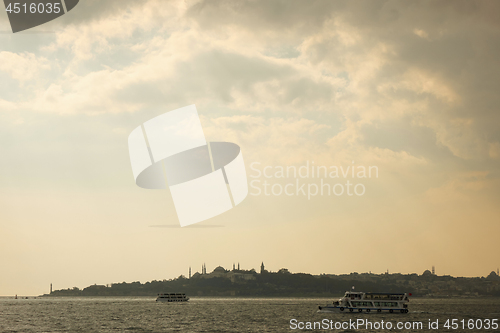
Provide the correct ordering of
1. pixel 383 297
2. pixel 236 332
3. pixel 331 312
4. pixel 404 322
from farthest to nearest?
pixel 331 312 → pixel 383 297 → pixel 404 322 → pixel 236 332

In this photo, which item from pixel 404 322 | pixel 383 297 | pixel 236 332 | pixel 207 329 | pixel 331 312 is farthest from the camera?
pixel 331 312

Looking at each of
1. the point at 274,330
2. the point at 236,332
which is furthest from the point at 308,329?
the point at 236,332

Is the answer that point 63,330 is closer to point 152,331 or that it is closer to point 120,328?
point 120,328

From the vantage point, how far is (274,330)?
97.1 m

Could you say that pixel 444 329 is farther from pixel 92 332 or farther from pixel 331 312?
pixel 92 332

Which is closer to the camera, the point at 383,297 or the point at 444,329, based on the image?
the point at 444,329

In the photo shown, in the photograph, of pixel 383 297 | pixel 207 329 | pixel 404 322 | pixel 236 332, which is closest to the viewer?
pixel 236 332

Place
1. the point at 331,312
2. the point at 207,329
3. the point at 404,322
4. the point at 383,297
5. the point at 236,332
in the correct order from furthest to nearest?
the point at 331,312
the point at 383,297
the point at 404,322
the point at 207,329
the point at 236,332

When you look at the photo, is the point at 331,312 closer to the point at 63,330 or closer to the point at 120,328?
the point at 120,328

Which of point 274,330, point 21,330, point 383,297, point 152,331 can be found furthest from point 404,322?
point 21,330

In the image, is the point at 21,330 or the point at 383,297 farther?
the point at 383,297

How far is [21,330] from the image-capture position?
327 ft

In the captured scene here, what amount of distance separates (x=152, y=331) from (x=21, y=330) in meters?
28.4

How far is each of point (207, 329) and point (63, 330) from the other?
30.7m
